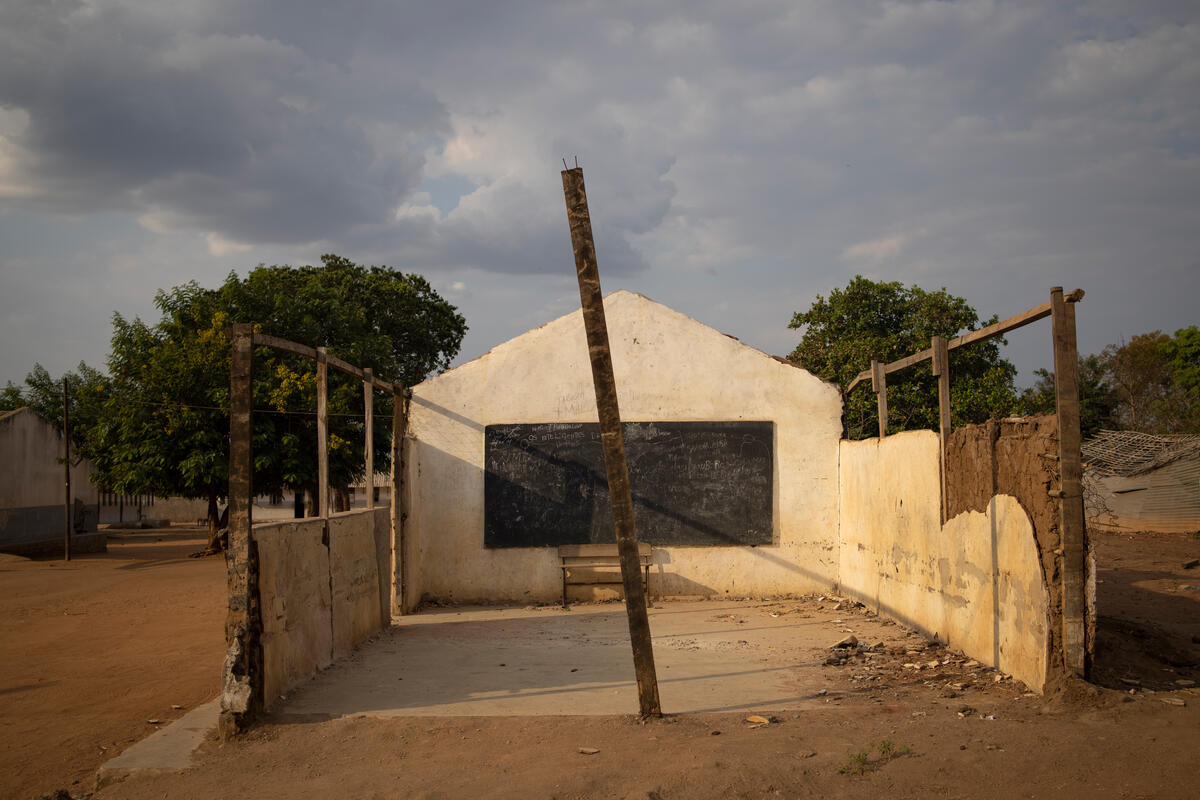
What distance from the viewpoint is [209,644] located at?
31.2 feet

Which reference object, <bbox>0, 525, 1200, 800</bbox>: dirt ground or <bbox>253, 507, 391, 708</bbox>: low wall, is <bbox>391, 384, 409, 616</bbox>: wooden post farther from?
<bbox>0, 525, 1200, 800</bbox>: dirt ground

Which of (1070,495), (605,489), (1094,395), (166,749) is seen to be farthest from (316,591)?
(1094,395)

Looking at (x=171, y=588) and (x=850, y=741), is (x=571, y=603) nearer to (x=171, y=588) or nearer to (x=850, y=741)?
(x=850, y=741)

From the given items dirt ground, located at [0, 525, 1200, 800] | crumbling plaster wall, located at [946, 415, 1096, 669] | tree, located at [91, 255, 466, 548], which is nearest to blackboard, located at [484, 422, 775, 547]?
dirt ground, located at [0, 525, 1200, 800]

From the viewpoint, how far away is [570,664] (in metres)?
7.72

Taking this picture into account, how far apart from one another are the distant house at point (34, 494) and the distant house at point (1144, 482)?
976 inches

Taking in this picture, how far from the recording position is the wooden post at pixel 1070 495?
5633 millimetres

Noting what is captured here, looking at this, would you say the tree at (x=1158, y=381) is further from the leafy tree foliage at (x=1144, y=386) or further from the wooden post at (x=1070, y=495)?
the wooden post at (x=1070, y=495)

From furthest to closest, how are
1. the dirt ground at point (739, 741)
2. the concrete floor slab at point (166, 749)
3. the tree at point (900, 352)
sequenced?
1. the tree at point (900, 352)
2. the concrete floor slab at point (166, 749)
3. the dirt ground at point (739, 741)

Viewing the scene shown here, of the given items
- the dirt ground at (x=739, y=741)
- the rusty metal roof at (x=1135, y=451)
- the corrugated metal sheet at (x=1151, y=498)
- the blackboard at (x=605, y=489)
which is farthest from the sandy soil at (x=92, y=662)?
the corrugated metal sheet at (x=1151, y=498)

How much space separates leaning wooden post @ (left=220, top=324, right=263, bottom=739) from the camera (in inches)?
219

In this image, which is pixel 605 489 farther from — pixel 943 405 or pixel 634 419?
pixel 943 405

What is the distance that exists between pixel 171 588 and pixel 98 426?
24.2 ft

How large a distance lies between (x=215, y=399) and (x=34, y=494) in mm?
12310
